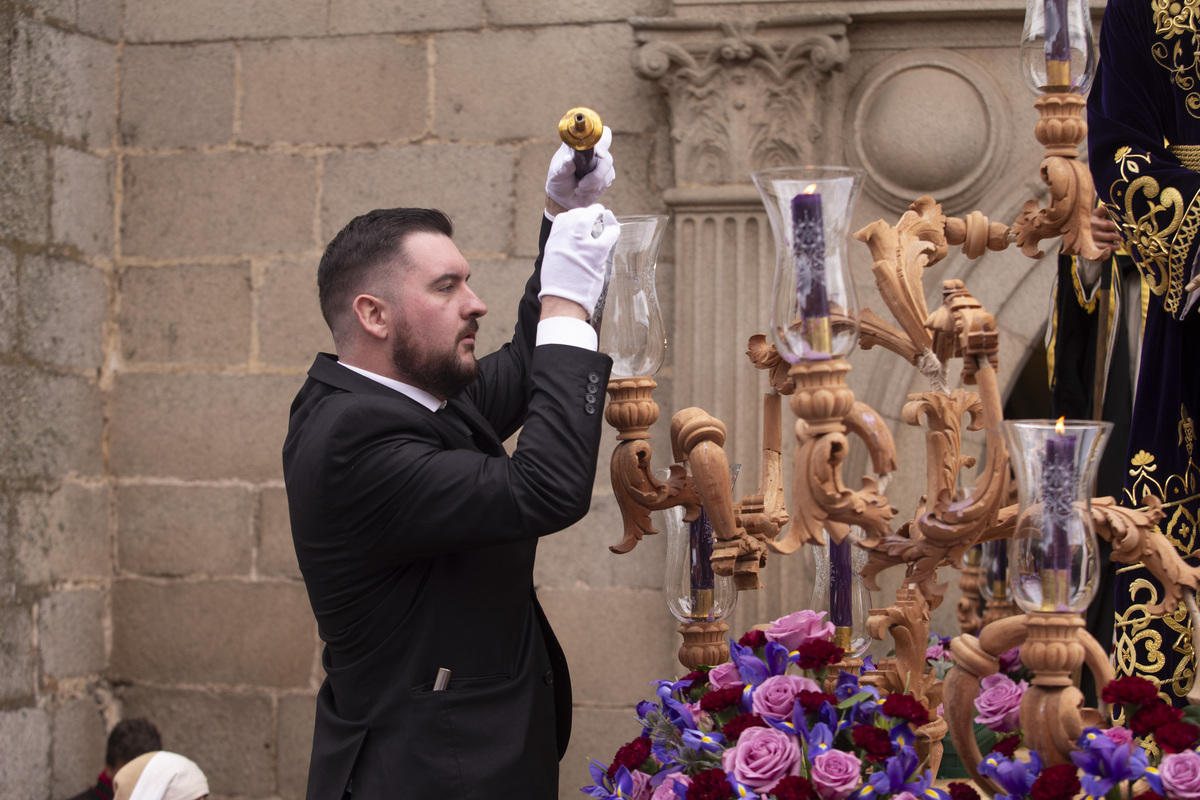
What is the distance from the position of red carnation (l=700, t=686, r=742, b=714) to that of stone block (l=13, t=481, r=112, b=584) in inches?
102

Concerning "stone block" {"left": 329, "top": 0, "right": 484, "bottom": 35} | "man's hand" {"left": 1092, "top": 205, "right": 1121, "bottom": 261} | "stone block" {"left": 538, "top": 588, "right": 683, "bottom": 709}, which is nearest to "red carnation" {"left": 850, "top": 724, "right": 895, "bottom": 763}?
"man's hand" {"left": 1092, "top": 205, "right": 1121, "bottom": 261}

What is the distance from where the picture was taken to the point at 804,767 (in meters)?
1.48

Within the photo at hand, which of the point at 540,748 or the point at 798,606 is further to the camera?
the point at 798,606

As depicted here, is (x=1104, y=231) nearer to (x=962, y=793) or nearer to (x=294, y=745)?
(x=962, y=793)

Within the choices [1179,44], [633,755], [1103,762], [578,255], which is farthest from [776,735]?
[1179,44]

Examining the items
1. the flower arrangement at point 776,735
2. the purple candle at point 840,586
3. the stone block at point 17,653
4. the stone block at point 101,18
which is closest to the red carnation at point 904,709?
the flower arrangement at point 776,735

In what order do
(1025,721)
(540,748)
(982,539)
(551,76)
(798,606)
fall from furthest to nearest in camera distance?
(551,76)
(798,606)
(540,748)
(982,539)
(1025,721)

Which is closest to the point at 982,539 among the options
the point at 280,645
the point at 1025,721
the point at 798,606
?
the point at 1025,721

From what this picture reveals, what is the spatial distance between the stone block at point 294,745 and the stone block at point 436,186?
142 centimetres

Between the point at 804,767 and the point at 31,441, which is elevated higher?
the point at 31,441

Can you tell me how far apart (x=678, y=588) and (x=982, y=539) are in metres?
0.48

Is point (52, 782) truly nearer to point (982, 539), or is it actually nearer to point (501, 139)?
point (501, 139)

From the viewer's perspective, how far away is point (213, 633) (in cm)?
375

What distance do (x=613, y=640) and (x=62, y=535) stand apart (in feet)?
5.47
